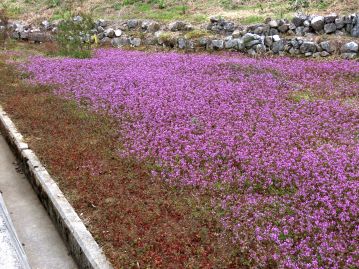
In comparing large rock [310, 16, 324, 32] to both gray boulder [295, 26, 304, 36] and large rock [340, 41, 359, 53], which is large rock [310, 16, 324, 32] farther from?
large rock [340, 41, 359, 53]

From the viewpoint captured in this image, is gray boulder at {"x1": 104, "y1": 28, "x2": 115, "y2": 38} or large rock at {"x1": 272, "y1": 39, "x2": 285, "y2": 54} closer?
large rock at {"x1": 272, "y1": 39, "x2": 285, "y2": 54}

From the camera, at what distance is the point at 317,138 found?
9.56 metres

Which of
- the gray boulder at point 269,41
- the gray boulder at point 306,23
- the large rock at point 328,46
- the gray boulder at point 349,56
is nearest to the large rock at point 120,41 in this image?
the gray boulder at point 269,41

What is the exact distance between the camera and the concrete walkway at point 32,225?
7.02 metres

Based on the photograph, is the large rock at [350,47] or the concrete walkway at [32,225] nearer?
the concrete walkway at [32,225]

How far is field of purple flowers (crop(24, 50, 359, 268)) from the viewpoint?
6.51 metres

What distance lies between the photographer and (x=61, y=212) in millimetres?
7488

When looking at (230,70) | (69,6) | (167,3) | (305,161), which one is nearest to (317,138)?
(305,161)

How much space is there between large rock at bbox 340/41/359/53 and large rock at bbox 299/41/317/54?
109cm

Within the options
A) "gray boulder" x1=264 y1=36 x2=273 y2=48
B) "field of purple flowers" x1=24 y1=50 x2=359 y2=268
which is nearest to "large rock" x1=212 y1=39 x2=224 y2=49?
"gray boulder" x1=264 y1=36 x2=273 y2=48

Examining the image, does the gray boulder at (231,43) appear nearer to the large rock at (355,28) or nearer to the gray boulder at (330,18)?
the gray boulder at (330,18)

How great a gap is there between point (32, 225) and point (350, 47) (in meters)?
13.2

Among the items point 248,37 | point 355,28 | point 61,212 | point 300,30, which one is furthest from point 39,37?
point 61,212

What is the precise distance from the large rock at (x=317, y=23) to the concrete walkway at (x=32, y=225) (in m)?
13.3
